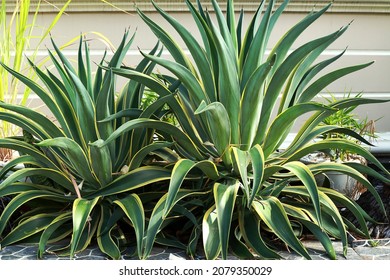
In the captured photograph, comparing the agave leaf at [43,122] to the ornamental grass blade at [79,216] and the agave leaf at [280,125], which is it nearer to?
the ornamental grass blade at [79,216]

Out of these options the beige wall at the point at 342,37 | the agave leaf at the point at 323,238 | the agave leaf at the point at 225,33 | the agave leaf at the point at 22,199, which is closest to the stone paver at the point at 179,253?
the agave leaf at the point at 323,238

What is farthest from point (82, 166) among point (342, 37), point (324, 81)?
point (342, 37)

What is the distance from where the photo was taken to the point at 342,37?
6270 mm

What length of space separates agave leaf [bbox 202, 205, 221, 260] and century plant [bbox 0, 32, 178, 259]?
305mm

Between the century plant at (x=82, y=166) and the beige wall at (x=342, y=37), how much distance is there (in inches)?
105

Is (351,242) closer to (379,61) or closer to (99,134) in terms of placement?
(99,134)

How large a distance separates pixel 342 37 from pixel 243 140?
3339mm

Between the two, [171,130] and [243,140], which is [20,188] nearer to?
[171,130]

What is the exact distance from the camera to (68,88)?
133 inches

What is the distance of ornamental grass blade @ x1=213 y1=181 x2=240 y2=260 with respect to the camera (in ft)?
9.38

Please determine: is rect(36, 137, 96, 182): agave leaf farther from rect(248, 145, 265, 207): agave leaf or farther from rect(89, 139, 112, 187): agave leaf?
rect(248, 145, 265, 207): agave leaf

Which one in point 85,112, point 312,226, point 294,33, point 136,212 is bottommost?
point 312,226

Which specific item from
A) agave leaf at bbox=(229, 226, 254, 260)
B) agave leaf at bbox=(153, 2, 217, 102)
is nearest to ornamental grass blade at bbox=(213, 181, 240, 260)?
agave leaf at bbox=(229, 226, 254, 260)

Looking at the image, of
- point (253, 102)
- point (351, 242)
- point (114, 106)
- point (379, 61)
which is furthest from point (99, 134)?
point (379, 61)
